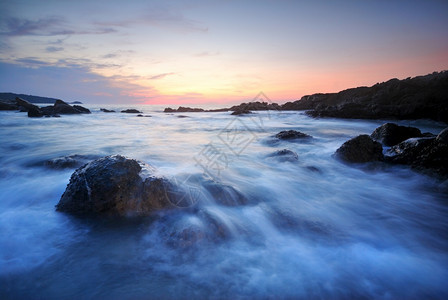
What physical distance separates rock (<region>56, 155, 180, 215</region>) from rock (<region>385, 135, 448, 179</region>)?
545 centimetres

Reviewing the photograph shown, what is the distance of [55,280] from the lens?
79.0 inches

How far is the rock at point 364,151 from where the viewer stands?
18.6 feet

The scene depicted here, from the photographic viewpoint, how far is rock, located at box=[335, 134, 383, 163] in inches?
223

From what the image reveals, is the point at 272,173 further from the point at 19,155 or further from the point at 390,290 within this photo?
the point at 19,155

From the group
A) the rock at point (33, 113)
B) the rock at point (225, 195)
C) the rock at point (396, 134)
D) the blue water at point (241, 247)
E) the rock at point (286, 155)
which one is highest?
the rock at point (33, 113)

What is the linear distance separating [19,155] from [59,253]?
20.3 ft

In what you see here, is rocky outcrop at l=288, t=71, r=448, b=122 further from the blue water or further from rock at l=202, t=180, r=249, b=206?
rock at l=202, t=180, r=249, b=206

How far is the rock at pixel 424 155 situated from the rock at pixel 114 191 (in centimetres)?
545

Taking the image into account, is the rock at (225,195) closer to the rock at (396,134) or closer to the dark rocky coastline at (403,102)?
the rock at (396,134)

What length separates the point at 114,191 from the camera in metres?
2.91

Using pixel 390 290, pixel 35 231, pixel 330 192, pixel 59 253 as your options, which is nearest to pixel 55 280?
pixel 59 253

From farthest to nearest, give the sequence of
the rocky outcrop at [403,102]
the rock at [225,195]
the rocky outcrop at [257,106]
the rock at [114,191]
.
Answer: the rocky outcrop at [257,106]
the rocky outcrop at [403,102]
the rock at [225,195]
the rock at [114,191]

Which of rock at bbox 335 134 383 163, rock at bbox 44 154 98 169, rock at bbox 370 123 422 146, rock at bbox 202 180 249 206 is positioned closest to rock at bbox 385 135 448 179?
rock at bbox 335 134 383 163

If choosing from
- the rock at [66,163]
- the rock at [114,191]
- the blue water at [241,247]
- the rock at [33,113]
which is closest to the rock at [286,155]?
the blue water at [241,247]
